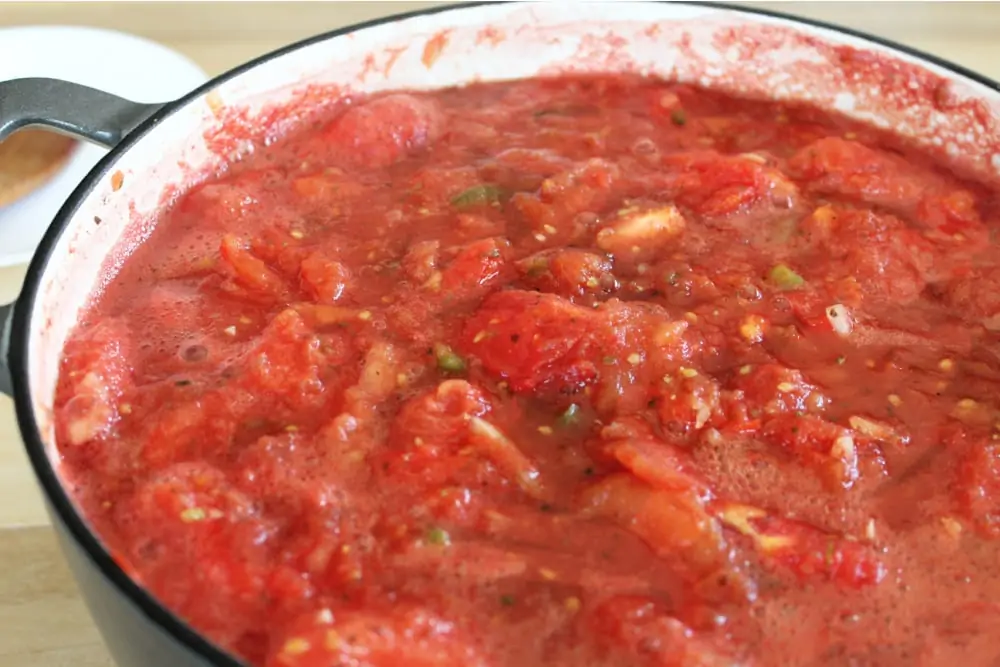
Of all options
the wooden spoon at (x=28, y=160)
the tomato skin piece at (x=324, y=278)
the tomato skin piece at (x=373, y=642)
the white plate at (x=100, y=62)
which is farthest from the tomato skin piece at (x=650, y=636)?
the white plate at (x=100, y=62)

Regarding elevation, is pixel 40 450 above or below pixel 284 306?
above

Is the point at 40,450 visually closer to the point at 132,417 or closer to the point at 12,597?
the point at 132,417

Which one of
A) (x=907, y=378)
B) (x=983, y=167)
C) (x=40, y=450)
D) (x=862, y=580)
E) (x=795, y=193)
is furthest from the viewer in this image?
(x=983, y=167)

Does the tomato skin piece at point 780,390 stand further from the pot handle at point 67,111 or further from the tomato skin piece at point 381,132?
the pot handle at point 67,111

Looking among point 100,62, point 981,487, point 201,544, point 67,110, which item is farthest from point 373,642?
point 100,62

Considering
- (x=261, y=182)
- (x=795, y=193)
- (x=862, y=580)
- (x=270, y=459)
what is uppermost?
(x=261, y=182)

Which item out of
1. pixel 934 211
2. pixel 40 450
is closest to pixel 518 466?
pixel 40 450

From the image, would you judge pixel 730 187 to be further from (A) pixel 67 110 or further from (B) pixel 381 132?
(A) pixel 67 110

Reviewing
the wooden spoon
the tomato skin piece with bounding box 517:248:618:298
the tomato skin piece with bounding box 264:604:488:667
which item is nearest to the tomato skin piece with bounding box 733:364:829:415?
the tomato skin piece with bounding box 517:248:618:298
